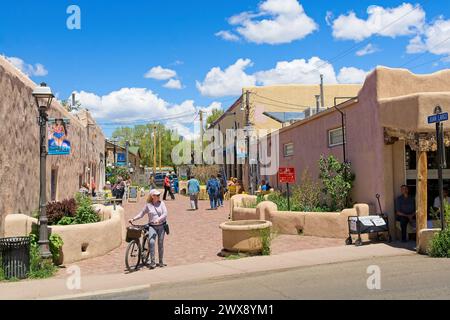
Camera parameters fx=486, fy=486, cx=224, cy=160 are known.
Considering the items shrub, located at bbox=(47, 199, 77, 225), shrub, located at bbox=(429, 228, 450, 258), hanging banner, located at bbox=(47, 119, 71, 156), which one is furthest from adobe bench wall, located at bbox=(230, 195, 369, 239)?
hanging banner, located at bbox=(47, 119, 71, 156)

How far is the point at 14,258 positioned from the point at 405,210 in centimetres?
921

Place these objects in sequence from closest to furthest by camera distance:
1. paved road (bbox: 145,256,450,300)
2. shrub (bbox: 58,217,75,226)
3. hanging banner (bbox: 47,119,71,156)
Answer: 1. paved road (bbox: 145,256,450,300)
2. shrub (bbox: 58,217,75,226)
3. hanging banner (bbox: 47,119,71,156)

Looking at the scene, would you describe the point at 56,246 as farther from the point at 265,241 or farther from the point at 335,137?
the point at 335,137

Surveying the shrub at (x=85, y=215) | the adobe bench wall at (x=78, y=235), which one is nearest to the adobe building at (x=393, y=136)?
the adobe bench wall at (x=78, y=235)

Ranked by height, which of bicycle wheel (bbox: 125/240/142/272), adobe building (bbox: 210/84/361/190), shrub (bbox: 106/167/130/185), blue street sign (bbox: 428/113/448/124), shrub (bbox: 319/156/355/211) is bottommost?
bicycle wheel (bbox: 125/240/142/272)

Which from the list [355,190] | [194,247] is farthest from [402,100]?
[194,247]

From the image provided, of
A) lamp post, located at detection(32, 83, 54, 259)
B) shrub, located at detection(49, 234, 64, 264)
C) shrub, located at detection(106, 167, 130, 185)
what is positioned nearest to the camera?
lamp post, located at detection(32, 83, 54, 259)

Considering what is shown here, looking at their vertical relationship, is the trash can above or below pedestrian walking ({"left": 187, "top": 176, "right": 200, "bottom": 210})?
below

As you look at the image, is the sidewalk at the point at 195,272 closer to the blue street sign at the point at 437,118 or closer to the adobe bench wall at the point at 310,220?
the adobe bench wall at the point at 310,220

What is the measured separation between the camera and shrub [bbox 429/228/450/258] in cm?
1043

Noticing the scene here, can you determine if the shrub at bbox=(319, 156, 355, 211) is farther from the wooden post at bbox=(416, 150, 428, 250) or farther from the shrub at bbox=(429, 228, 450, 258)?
the shrub at bbox=(429, 228, 450, 258)

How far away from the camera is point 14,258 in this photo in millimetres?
9359

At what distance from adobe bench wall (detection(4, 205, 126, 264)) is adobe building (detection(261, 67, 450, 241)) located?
7.20 m

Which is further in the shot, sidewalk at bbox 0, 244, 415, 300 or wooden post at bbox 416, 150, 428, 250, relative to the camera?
wooden post at bbox 416, 150, 428, 250
